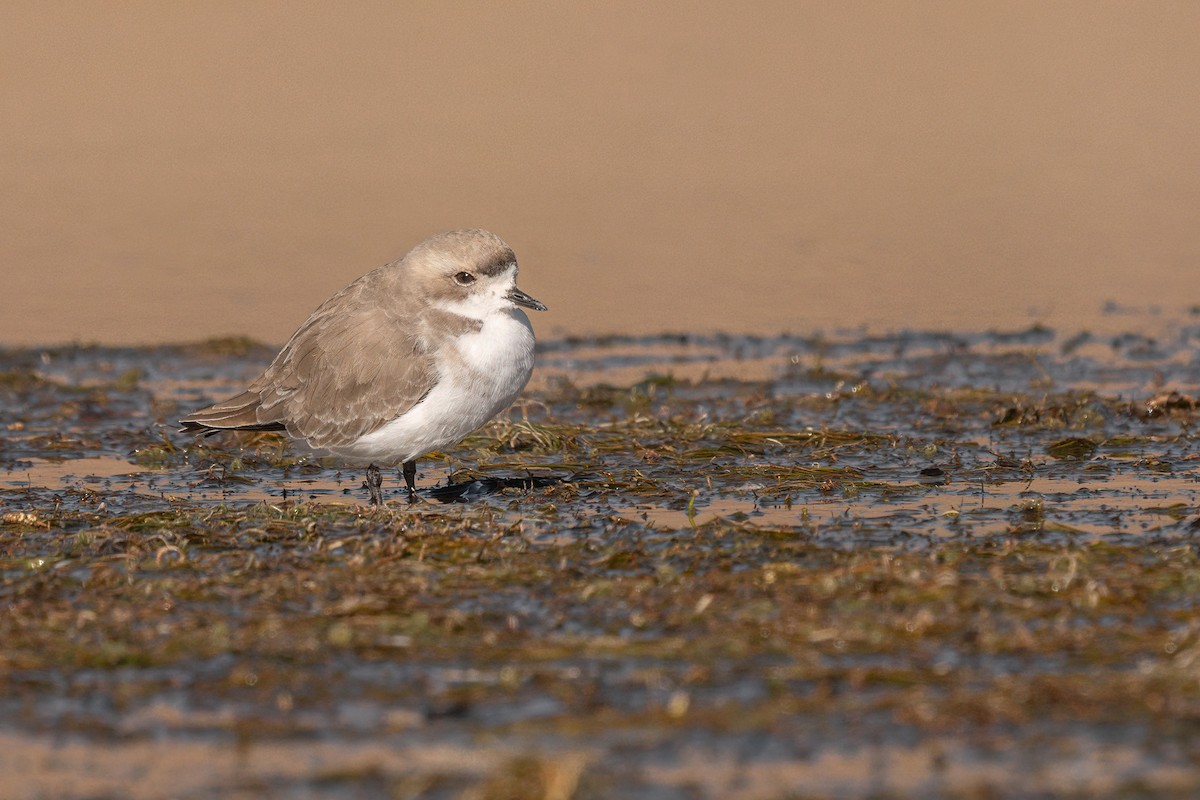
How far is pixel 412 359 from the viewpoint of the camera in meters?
9.49

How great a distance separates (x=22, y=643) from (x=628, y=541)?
10.0ft

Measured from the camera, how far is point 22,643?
693 cm

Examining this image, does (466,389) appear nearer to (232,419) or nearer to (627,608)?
(232,419)

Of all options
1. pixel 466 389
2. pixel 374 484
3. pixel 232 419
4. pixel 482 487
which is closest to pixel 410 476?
pixel 374 484

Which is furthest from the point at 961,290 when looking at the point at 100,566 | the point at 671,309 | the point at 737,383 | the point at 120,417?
the point at 100,566

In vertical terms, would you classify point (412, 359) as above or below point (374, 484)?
above

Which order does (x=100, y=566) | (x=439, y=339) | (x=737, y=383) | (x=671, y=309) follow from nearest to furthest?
(x=100, y=566) → (x=439, y=339) → (x=737, y=383) → (x=671, y=309)

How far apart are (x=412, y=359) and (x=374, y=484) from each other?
928 millimetres

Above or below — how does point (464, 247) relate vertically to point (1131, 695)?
above

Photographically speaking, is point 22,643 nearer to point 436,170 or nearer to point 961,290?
point 961,290

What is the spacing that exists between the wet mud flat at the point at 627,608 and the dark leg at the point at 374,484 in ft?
0.43

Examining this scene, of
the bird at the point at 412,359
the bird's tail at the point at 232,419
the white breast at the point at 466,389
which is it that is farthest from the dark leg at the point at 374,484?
the bird's tail at the point at 232,419

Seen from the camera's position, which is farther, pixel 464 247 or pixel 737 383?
pixel 737 383

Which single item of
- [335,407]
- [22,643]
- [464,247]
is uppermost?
[464,247]
